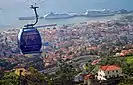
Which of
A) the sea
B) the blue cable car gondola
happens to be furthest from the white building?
the sea

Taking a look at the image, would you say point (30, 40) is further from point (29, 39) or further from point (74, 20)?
point (74, 20)

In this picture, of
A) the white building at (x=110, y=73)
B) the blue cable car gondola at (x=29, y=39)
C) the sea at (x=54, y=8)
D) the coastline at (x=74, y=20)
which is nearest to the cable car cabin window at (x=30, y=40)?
the blue cable car gondola at (x=29, y=39)

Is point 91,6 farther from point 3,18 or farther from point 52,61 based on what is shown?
point 52,61

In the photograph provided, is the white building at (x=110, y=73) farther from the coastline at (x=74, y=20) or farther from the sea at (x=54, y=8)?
the sea at (x=54, y=8)

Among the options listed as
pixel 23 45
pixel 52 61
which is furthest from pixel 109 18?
pixel 23 45

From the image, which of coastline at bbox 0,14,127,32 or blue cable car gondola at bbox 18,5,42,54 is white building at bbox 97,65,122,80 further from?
coastline at bbox 0,14,127,32

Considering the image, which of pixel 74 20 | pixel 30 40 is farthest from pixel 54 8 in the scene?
pixel 30 40
